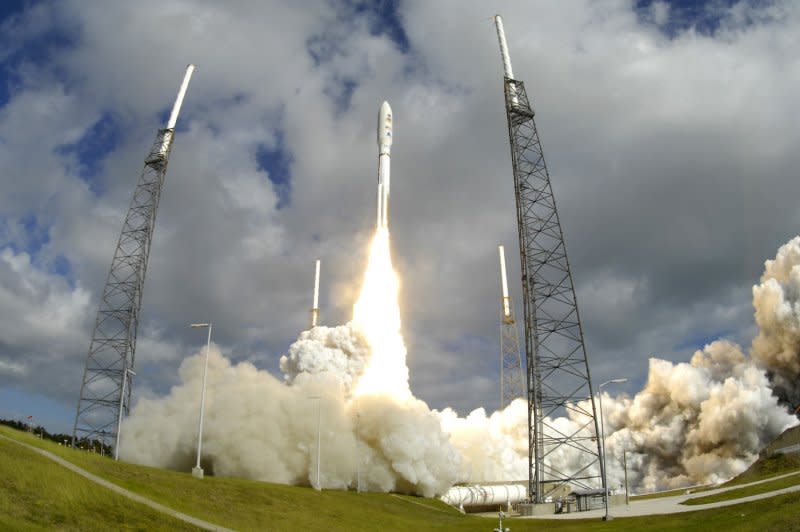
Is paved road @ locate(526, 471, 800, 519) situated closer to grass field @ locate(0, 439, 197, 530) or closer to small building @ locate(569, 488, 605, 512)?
small building @ locate(569, 488, 605, 512)

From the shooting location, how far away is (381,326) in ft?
288

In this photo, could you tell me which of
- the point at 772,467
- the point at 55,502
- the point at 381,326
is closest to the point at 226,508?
the point at 55,502

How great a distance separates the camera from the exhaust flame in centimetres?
8506

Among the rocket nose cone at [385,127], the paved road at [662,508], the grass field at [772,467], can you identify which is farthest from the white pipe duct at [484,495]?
the rocket nose cone at [385,127]

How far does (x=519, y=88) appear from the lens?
243ft

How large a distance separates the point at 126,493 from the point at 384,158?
62.1m

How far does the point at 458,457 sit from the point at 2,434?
197 feet

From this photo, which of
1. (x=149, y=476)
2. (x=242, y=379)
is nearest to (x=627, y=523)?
(x=149, y=476)

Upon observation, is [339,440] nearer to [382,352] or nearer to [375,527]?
[382,352]

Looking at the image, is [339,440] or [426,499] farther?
[426,499]

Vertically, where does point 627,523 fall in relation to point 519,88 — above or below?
below

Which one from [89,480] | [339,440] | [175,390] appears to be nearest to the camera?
[89,480]

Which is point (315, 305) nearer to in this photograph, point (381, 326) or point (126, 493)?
point (381, 326)

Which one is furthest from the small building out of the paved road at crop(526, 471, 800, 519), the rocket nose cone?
the rocket nose cone
